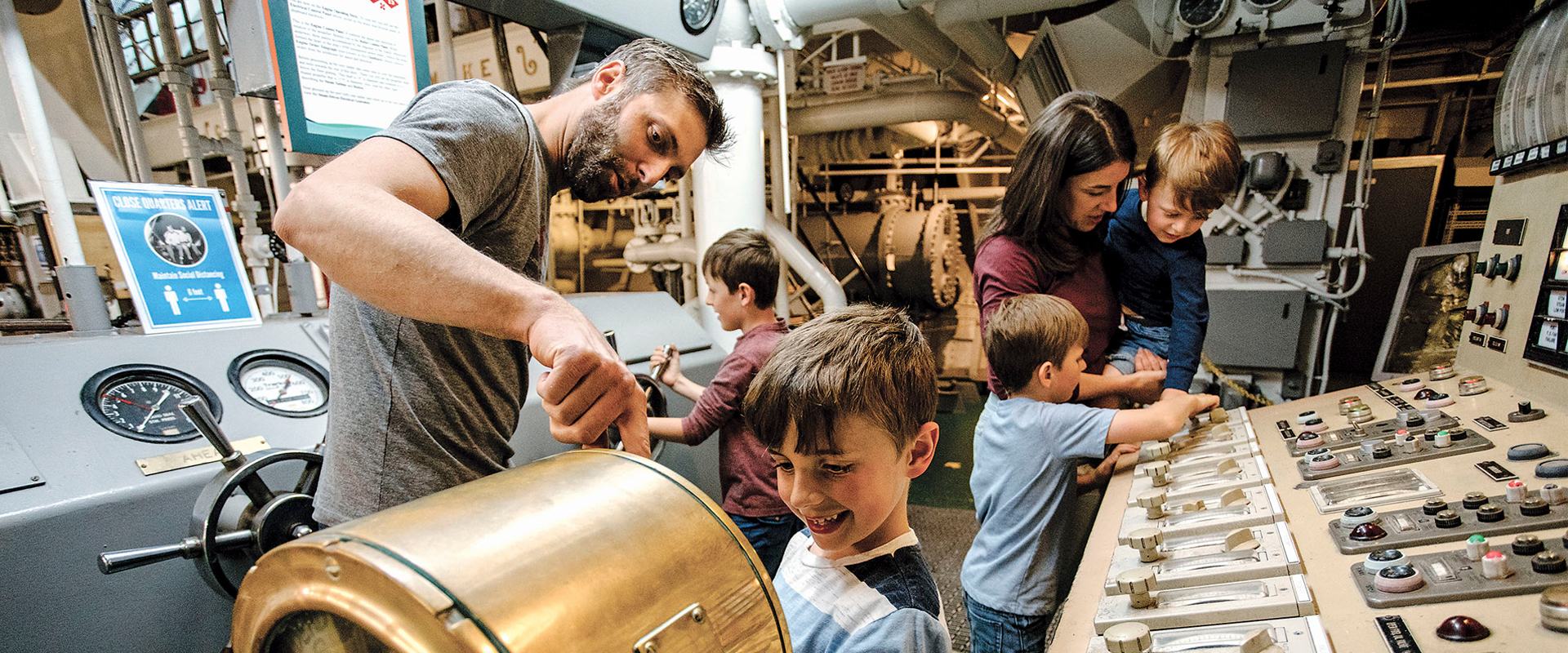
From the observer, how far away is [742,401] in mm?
1780

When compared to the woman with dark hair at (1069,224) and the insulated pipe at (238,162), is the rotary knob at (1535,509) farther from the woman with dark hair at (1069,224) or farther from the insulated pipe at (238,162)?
the insulated pipe at (238,162)

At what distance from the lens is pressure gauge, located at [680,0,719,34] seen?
8.57 feet

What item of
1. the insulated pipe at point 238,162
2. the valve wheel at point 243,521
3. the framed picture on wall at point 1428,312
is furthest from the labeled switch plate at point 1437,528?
the insulated pipe at point 238,162

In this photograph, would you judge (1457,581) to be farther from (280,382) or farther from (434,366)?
(280,382)

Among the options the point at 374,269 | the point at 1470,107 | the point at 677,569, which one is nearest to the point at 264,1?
the point at 374,269

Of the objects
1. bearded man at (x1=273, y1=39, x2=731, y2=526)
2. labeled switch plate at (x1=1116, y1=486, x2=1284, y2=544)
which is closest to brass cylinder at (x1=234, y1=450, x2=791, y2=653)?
bearded man at (x1=273, y1=39, x2=731, y2=526)

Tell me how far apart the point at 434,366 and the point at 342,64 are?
1276 millimetres

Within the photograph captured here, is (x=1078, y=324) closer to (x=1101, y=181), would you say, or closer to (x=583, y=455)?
(x=1101, y=181)

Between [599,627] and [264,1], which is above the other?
[264,1]

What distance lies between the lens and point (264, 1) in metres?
1.55

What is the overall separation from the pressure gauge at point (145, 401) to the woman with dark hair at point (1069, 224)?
75.9 inches

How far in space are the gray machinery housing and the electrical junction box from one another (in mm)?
3439

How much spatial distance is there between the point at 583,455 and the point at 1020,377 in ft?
3.79

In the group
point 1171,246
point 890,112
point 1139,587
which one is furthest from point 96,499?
point 890,112
